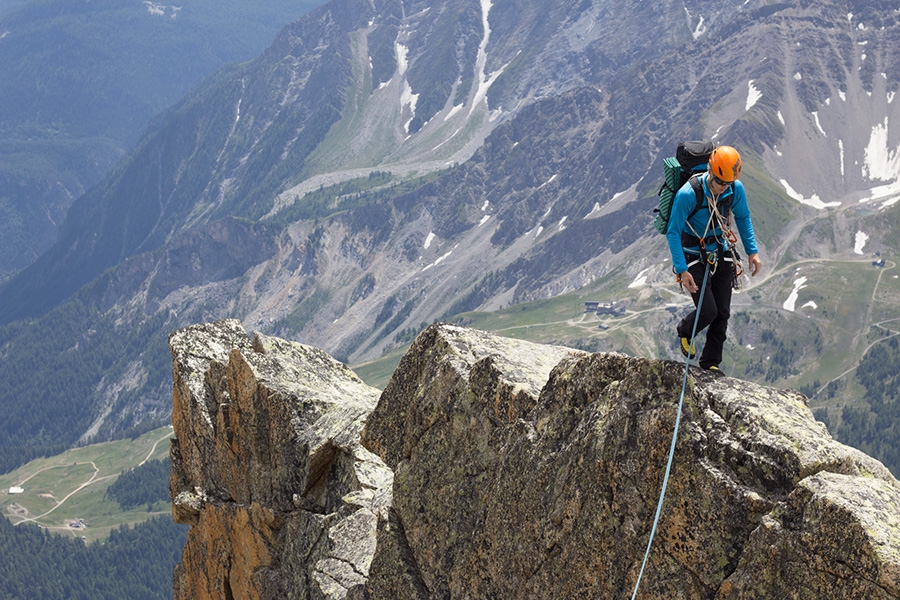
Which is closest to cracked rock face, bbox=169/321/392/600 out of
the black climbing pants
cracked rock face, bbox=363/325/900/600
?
cracked rock face, bbox=363/325/900/600

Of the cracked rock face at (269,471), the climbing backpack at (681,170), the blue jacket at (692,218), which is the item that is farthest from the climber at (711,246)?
the cracked rock face at (269,471)

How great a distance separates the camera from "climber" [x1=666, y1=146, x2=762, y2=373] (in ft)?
64.4

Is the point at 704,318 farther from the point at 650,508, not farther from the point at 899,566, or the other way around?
the point at 899,566

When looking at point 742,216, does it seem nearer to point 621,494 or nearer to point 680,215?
point 680,215

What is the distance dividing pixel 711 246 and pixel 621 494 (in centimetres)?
567

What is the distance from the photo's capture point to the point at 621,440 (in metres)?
19.3

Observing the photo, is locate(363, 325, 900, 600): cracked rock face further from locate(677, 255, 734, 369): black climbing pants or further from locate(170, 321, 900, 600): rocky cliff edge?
locate(677, 255, 734, 369): black climbing pants

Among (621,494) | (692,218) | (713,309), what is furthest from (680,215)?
(621,494)

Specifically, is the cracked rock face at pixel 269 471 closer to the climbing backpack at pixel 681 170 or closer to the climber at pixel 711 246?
the climber at pixel 711 246

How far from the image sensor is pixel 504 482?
22.7m

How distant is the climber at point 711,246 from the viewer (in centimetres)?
1962

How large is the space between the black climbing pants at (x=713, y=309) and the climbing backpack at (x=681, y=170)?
→ 110 cm

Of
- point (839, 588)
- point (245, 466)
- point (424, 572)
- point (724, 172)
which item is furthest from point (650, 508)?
point (245, 466)

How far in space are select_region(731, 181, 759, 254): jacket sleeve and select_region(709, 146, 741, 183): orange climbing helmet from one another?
0.76 metres
